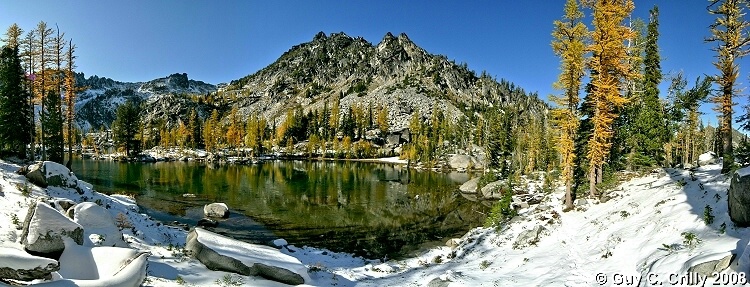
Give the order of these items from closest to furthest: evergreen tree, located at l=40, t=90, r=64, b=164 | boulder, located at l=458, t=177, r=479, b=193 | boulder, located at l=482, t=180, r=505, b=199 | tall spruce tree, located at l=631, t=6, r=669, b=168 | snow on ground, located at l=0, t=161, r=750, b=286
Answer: snow on ground, located at l=0, t=161, r=750, b=286 → tall spruce tree, located at l=631, t=6, r=669, b=168 → evergreen tree, located at l=40, t=90, r=64, b=164 → boulder, located at l=482, t=180, r=505, b=199 → boulder, located at l=458, t=177, r=479, b=193

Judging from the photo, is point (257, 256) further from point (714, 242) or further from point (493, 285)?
point (714, 242)

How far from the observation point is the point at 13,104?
41344 millimetres

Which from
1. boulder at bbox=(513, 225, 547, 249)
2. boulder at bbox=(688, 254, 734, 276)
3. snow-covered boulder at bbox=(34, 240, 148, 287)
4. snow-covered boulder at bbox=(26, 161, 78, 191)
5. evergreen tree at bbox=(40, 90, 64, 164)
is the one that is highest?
evergreen tree at bbox=(40, 90, 64, 164)

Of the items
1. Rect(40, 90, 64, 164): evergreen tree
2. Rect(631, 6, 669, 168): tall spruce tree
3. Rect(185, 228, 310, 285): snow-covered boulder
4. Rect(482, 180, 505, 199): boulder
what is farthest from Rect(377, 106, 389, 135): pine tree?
Rect(185, 228, 310, 285): snow-covered boulder

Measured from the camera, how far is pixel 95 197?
21.3 m

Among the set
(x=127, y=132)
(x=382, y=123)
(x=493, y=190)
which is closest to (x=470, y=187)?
(x=493, y=190)

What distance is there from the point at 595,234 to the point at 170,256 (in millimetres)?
19880

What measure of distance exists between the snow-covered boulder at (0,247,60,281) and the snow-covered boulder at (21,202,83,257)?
5.39ft

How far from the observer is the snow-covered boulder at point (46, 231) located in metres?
9.09

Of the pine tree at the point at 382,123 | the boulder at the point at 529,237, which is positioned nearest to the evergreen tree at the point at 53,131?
the boulder at the point at 529,237

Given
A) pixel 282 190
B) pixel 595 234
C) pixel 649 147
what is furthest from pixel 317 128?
pixel 595 234

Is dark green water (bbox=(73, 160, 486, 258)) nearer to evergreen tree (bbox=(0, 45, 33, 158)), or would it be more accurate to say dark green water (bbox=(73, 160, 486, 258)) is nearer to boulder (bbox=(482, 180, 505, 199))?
boulder (bbox=(482, 180, 505, 199))

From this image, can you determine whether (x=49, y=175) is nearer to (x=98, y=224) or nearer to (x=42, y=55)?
(x=98, y=224)

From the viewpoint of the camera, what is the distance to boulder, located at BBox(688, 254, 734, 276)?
9492 mm
